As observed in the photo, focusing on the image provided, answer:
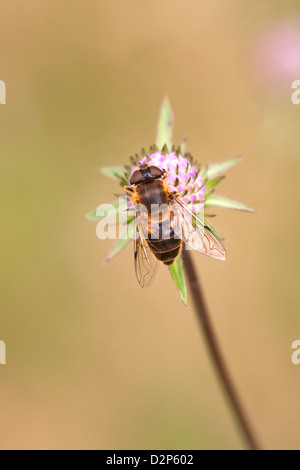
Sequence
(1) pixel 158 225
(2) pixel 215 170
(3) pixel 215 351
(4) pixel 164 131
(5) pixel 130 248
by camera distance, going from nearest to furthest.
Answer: (1) pixel 158 225 < (3) pixel 215 351 < (2) pixel 215 170 < (4) pixel 164 131 < (5) pixel 130 248

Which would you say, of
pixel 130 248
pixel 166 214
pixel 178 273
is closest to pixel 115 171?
pixel 166 214

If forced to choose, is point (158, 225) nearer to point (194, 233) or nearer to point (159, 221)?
point (159, 221)

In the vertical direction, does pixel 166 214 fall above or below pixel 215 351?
above

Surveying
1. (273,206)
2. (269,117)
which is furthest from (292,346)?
(269,117)

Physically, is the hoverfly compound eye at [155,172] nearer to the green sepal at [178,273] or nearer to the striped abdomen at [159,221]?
the striped abdomen at [159,221]

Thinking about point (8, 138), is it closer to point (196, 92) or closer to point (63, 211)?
point (63, 211)

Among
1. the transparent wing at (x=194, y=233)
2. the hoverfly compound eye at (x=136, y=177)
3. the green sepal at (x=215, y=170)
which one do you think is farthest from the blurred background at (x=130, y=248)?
the hoverfly compound eye at (x=136, y=177)

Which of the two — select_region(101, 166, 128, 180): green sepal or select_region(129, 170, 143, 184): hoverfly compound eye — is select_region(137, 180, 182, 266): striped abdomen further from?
select_region(101, 166, 128, 180): green sepal

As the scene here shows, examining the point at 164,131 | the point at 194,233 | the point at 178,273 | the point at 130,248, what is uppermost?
the point at 130,248
